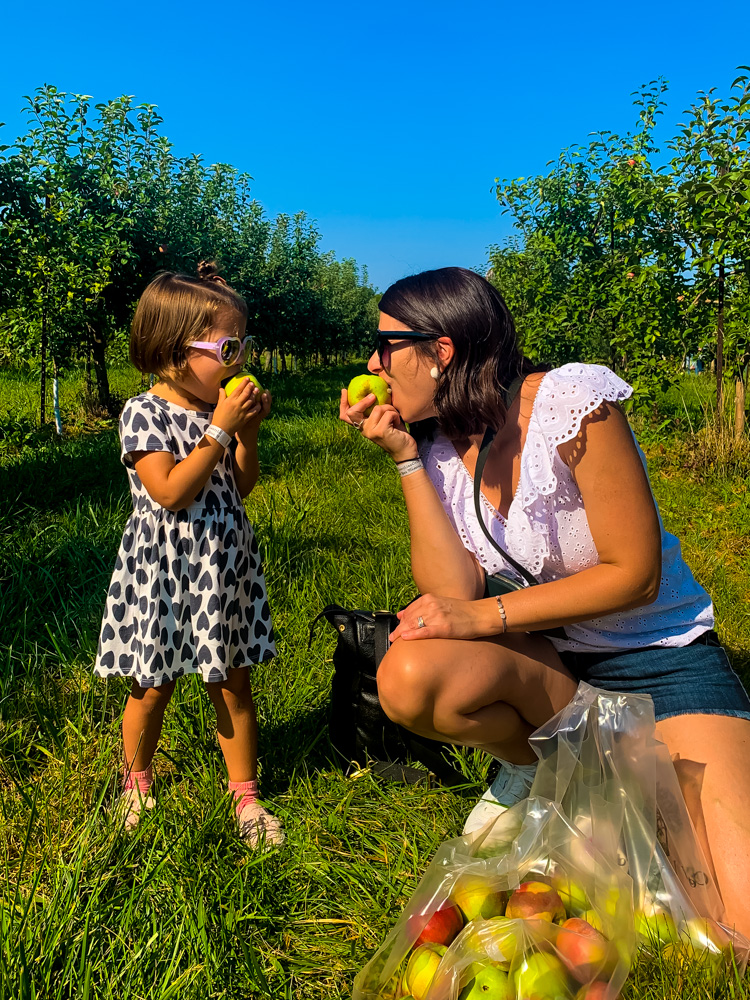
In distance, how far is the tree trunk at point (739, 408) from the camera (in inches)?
196

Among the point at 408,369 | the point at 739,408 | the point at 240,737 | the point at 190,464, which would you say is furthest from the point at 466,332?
the point at 739,408

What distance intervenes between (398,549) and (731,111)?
3797 millimetres

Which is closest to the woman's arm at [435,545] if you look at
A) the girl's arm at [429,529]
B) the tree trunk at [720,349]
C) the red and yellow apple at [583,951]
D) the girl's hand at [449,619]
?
the girl's arm at [429,529]

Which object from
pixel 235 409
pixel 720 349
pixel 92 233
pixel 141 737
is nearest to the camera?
pixel 235 409

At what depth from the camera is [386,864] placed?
174cm

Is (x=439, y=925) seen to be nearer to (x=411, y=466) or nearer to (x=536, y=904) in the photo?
(x=536, y=904)

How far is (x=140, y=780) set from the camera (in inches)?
76.1

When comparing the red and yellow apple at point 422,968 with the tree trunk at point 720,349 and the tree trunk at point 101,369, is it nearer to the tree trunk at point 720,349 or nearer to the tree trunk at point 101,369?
the tree trunk at point 720,349

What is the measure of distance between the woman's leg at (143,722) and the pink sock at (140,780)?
1 cm

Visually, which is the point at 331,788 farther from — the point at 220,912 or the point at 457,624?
the point at 457,624

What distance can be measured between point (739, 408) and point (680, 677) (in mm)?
4036

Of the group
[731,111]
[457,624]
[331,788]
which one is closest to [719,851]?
[457,624]

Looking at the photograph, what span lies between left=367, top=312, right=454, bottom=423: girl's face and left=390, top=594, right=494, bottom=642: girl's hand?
1.64ft

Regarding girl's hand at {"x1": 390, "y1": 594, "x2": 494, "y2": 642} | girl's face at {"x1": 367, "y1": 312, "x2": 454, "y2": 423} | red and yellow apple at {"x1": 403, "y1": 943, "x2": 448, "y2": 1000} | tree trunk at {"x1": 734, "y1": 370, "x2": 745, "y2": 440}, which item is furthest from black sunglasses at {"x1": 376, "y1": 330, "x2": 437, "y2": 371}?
tree trunk at {"x1": 734, "y1": 370, "x2": 745, "y2": 440}
